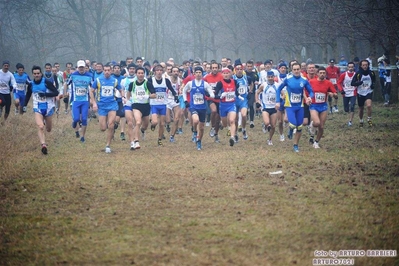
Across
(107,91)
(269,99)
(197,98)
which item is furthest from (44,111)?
(269,99)

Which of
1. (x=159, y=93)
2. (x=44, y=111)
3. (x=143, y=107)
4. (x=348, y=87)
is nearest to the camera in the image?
(x=44, y=111)

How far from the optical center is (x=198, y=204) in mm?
8578

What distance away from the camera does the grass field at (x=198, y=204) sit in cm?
638

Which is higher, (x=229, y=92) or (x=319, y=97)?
(x=229, y=92)

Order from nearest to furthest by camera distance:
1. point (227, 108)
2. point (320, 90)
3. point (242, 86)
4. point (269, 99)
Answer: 1. point (320, 90)
2. point (227, 108)
3. point (269, 99)
4. point (242, 86)

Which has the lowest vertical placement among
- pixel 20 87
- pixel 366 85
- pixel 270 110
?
pixel 270 110

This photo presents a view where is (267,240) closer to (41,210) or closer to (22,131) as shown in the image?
(41,210)

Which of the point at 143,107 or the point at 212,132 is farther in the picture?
the point at 212,132

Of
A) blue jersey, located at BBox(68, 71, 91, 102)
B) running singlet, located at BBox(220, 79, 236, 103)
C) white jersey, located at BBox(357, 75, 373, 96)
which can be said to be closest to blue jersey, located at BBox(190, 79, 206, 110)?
running singlet, located at BBox(220, 79, 236, 103)

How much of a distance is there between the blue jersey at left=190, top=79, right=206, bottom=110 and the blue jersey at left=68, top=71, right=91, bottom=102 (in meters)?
3.19

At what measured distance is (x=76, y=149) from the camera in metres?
15.5

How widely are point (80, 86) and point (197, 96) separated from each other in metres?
3.50

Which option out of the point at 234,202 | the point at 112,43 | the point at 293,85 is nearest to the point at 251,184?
the point at 234,202

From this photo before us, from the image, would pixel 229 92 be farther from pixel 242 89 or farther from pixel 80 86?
pixel 80 86
